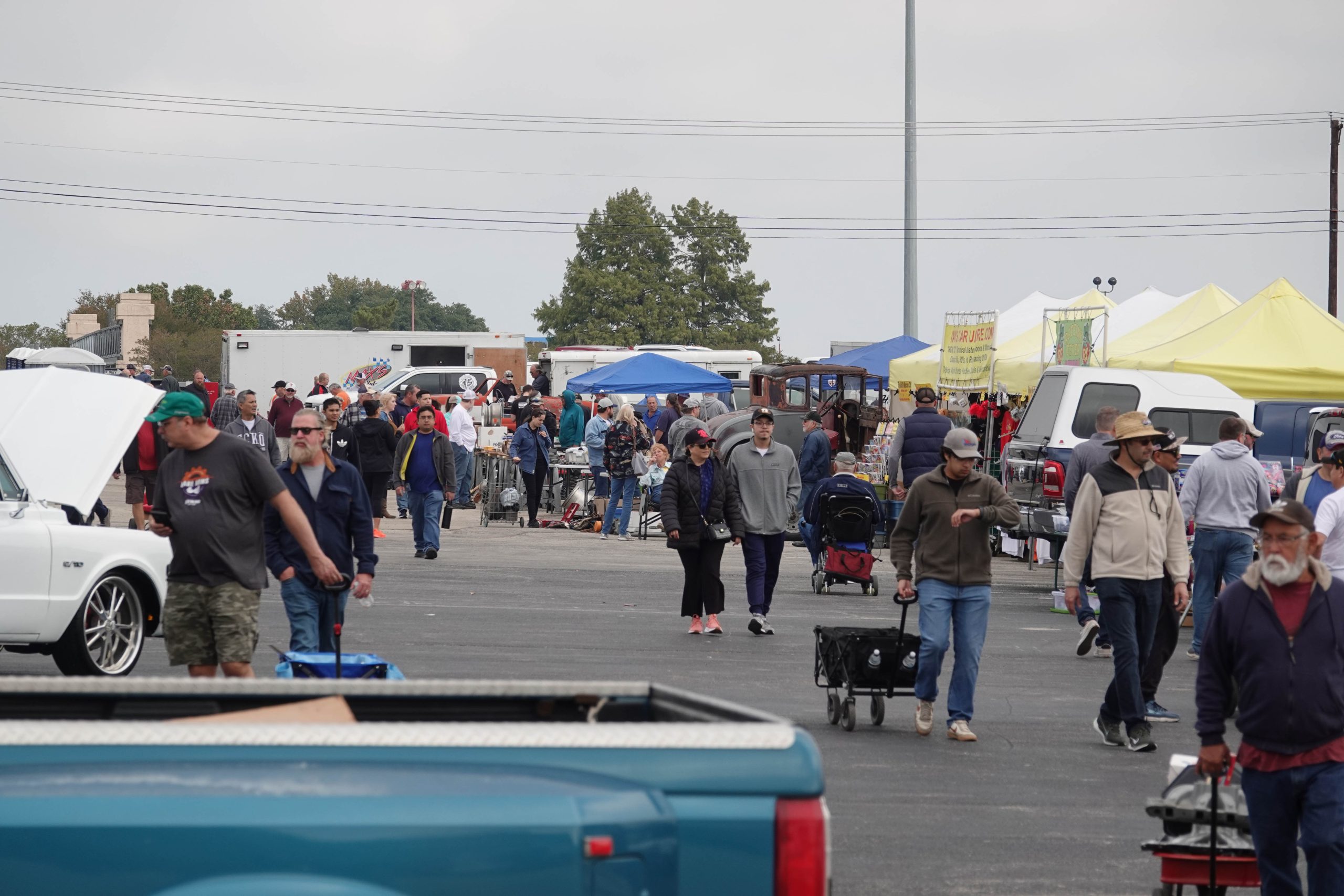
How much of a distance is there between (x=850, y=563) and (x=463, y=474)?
10214mm

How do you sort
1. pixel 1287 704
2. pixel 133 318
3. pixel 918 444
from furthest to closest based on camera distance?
1. pixel 133 318
2. pixel 918 444
3. pixel 1287 704

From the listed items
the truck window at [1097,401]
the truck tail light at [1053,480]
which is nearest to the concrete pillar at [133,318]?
the truck window at [1097,401]

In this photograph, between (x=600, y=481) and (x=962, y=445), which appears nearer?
(x=962, y=445)

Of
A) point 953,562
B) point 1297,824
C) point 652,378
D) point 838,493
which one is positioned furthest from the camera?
point 652,378

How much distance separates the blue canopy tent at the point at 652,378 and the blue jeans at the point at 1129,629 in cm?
2004

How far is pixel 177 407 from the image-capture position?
767cm

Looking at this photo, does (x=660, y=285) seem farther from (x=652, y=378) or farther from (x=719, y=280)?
(x=652, y=378)

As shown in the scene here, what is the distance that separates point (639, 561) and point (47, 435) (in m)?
10.1

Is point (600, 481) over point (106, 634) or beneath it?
over

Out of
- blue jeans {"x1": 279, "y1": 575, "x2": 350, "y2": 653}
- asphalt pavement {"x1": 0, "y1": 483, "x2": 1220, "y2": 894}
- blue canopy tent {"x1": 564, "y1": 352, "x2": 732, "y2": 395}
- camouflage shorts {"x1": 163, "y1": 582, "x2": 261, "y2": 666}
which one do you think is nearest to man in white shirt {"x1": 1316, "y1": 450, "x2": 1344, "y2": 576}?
asphalt pavement {"x1": 0, "y1": 483, "x2": 1220, "y2": 894}

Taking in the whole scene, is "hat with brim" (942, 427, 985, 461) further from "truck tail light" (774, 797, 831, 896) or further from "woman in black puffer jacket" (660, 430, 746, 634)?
"truck tail light" (774, 797, 831, 896)

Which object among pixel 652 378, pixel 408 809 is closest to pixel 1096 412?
pixel 652 378

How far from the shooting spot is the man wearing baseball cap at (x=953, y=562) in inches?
391

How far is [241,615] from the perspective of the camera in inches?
309
